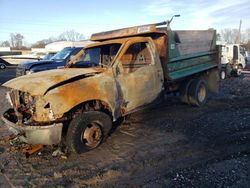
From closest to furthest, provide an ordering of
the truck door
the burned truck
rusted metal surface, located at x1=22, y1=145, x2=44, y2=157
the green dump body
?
1. the burned truck
2. rusted metal surface, located at x1=22, y1=145, x2=44, y2=157
3. the truck door
4. the green dump body

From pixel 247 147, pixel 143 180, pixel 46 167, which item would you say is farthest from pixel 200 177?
pixel 46 167

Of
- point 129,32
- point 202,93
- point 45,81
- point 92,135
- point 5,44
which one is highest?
point 5,44

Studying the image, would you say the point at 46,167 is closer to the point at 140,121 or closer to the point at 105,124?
the point at 105,124

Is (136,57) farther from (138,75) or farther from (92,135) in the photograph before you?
(92,135)

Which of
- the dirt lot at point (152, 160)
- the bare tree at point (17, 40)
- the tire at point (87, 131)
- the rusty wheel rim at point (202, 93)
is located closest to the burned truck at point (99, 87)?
the tire at point (87, 131)

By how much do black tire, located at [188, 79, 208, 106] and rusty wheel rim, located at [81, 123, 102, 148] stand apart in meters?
4.02

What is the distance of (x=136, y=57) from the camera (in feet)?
21.1

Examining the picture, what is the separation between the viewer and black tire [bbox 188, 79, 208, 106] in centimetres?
832

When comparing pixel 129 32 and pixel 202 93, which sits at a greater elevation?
pixel 129 32

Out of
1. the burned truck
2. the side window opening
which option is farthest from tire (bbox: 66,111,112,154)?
the side window opening

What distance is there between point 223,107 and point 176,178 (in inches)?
200

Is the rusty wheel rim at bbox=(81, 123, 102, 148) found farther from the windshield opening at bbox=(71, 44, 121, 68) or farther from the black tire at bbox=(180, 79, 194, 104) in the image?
the black tire at bbox=(180, 79, 194, 104)

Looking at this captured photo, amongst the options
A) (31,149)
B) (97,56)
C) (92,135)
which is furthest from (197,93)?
(31,149)

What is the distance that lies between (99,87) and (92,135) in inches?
36.5
